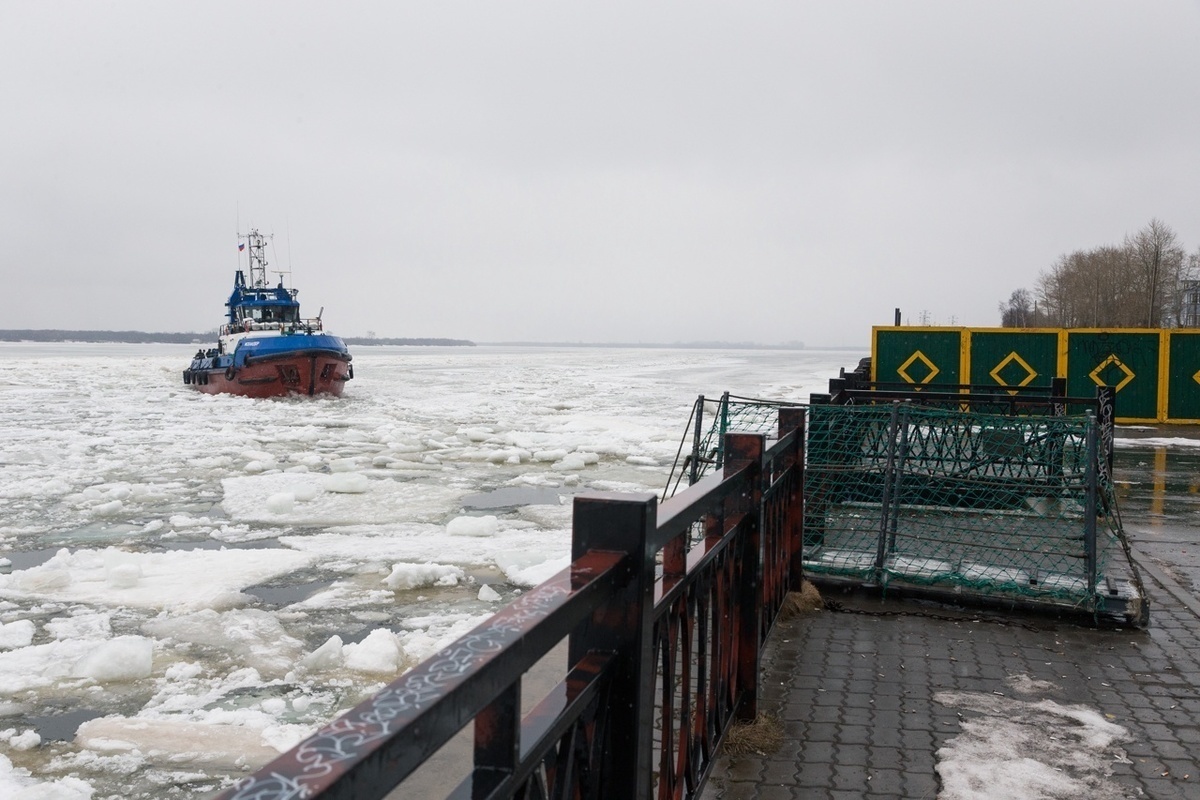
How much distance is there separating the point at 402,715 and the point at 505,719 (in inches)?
15.1

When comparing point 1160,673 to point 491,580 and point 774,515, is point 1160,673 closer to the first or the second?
point 774,515

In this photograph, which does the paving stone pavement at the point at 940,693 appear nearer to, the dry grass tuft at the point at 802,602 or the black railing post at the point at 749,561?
the dry grass tuft at the point at 802,602

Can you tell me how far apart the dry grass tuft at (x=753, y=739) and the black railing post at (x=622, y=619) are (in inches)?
71.3

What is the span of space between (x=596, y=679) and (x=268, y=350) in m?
39.5

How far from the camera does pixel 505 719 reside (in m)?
1.66

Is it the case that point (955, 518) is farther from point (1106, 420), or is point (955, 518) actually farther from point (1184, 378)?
point (1184, 378)

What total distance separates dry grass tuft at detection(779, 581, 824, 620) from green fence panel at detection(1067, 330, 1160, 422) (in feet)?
60.0

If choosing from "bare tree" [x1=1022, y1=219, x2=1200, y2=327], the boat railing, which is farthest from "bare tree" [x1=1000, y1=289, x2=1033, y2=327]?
the boat railing

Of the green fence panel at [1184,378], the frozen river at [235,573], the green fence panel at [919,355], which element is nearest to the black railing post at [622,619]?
the frozen river at [235,573]

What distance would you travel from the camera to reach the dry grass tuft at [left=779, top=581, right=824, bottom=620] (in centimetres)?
608

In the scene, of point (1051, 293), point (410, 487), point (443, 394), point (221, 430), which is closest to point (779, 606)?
point (410, 487)

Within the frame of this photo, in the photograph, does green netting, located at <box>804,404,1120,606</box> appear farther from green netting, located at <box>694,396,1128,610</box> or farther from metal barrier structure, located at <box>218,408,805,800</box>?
metal barrier structure, located at <box>218,408,805,800</box>

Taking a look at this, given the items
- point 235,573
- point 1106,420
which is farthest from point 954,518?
point 235,573

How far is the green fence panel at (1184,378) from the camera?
855 inches
